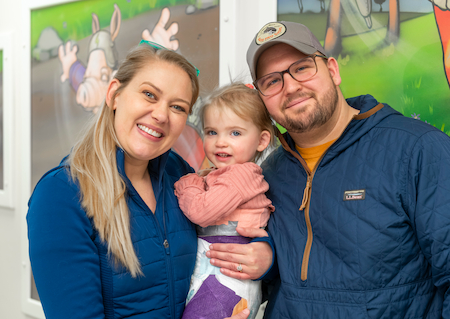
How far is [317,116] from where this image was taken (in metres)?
1.51

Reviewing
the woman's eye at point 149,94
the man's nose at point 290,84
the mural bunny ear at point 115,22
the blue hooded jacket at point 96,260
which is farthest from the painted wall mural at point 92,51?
the blue hooded jacket at point 96,260

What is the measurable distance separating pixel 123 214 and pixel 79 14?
89.5 inches

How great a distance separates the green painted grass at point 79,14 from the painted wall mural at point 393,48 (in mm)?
1111

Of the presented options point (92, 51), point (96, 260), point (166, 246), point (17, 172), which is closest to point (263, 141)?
point (166, 246)

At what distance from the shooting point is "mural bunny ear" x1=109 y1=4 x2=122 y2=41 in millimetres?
2680

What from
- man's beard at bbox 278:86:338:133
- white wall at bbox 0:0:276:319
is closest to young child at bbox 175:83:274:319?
man's beard at bbox 278:86:338:133

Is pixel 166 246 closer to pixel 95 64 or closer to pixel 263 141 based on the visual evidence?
pixel 263 141

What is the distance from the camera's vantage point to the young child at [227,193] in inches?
55.8

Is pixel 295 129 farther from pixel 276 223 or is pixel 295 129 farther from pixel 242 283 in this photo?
pixel 242 283

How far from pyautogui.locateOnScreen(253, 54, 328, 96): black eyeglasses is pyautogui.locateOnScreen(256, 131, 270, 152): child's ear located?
21 centimetres

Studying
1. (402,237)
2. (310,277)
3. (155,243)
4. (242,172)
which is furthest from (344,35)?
(155,243)

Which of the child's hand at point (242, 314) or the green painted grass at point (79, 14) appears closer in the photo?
the child's hand at point (242, 314)

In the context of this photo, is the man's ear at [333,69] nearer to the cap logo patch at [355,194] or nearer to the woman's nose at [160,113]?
the cap logo patch at [355,194]

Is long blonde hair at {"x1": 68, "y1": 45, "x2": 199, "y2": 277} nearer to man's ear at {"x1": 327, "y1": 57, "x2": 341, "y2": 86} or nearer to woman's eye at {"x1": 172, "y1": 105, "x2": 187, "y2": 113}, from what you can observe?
woman's eye at {"x1": 172, "y1": 105, "x2": 187, "y2": 113}
